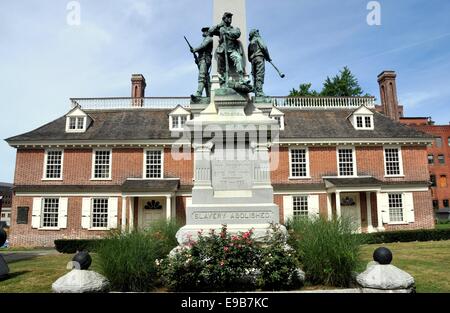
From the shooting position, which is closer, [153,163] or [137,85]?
[153,163]

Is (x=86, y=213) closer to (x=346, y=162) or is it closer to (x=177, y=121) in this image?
(x=177, y=121)

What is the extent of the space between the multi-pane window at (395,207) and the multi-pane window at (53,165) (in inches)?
936

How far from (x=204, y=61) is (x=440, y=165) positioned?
58209mm

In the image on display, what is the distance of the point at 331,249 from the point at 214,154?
11.6 ft

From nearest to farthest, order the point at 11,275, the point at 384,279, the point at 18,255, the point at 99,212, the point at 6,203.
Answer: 1. the point at 384,279
2. the point at 11,275
3. the point at 18,255
4. the point at 99,212
5. the point at 6,203

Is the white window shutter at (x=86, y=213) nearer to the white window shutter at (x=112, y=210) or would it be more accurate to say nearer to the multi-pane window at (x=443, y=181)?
the white window shutter at (x=112, y=210)

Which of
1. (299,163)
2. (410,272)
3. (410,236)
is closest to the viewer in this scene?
(410,272)

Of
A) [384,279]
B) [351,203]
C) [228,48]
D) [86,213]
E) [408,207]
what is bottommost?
[384,279]

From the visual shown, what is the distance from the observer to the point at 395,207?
86.3ft

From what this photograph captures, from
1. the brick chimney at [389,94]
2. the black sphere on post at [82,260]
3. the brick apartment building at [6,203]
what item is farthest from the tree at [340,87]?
the brick apartment building at [6,203]

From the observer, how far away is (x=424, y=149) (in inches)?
1070

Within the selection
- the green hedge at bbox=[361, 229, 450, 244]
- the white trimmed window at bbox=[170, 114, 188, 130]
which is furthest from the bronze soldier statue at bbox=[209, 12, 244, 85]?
the white trimmed window at bbox=[170, 114, 188, 130]

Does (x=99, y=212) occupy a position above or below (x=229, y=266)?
above

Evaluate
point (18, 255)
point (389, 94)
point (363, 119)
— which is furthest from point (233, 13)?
point (389, 94)
